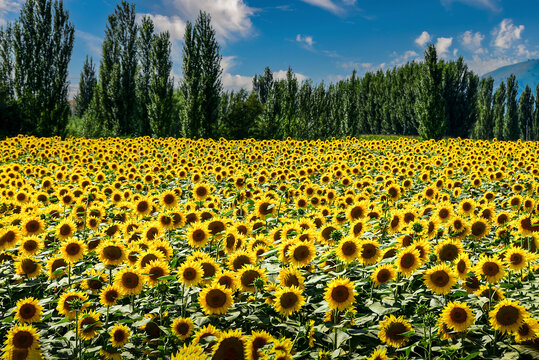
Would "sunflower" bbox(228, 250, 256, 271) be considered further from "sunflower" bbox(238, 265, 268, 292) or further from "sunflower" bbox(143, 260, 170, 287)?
"sunflower" bbox(143, 260, 170, 287)

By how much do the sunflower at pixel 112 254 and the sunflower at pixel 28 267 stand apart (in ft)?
2.59

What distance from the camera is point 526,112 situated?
50312 mm

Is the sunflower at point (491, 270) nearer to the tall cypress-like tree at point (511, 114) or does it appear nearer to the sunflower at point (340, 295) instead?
the sunflower at point (340, 295)

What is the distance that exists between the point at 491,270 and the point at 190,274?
7.22 feet

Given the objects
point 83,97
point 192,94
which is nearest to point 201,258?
point 192,94

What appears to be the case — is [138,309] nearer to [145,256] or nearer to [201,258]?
[145,256]

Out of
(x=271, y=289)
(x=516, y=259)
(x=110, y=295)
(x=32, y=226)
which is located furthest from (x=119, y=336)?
(x=516, y=259)

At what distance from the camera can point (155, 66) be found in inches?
1100

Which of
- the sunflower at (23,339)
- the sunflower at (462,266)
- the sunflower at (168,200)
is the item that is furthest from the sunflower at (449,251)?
the sunflower at (168,200)

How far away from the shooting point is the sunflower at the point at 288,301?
94.9 inches

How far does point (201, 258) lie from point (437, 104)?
80.5ft

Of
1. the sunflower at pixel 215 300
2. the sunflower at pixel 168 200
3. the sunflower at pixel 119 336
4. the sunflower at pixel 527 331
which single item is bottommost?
the sunflower at pixel 119 336

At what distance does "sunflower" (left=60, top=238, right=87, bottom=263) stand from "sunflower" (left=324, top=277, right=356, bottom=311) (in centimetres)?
224

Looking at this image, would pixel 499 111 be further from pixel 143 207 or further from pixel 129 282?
pixel 129 282
